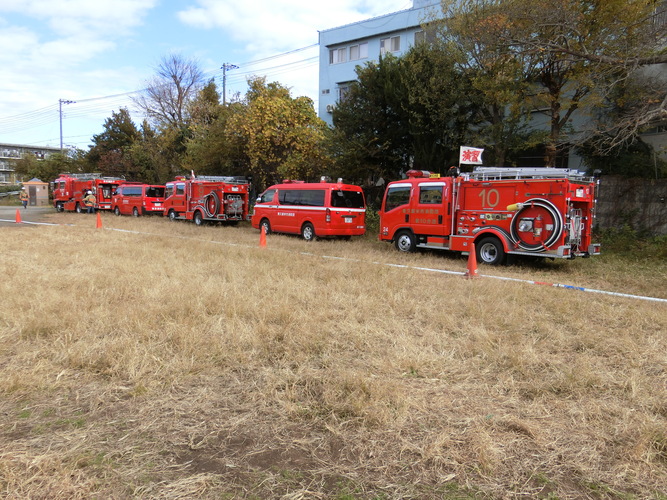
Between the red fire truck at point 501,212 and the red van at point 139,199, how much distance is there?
61.2 feet

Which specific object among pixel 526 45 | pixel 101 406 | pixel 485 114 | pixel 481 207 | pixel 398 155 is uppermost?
pixel 526 45

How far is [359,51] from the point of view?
30.0m

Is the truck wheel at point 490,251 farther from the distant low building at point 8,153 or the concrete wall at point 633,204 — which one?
the distant low building at point 8,153

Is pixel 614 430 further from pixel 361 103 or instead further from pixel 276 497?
pixel 361 103

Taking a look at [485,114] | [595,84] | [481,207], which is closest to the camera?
[481,207]

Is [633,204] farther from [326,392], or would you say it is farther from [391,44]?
[391,44]

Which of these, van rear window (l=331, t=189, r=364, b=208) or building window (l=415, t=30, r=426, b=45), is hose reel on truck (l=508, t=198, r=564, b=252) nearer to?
van rear window (l=331, t=189, r=364, b=208)

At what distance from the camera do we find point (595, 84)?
13555 mm

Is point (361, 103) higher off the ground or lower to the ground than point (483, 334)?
higher

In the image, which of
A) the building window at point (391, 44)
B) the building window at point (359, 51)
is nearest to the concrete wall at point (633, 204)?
the building window at point (391, 44)

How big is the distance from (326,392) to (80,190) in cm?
3348

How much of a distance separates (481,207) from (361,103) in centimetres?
983

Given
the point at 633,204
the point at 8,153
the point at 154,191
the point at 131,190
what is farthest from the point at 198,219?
the point at 8,153

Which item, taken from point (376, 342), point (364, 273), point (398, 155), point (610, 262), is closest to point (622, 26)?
point (610, 262)
